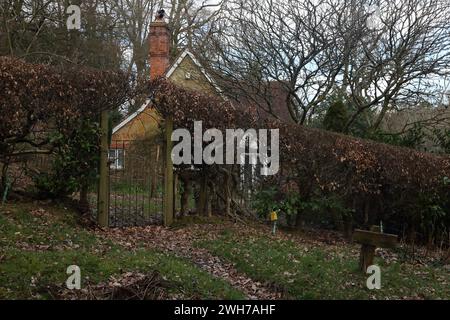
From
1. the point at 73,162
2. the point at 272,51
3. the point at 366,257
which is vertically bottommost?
the point at 366,257

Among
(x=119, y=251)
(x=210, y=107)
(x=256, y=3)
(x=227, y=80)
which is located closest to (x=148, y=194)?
(x=210, y=107)

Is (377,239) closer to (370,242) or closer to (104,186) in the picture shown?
(370,242)

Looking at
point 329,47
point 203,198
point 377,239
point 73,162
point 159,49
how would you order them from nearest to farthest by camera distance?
point 377,239
point 73,162
point 203,198
point 329,47
point 159,49

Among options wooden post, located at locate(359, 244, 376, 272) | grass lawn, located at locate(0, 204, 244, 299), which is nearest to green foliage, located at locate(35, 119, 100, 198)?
grass lawn, located at locate(0, 204, 244, 299)

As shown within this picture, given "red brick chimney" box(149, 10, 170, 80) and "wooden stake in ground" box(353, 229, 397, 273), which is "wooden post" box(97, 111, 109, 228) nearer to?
"wooden stake in ground" box(353, 229, 397, 273)

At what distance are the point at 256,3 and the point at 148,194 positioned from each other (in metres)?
7.74

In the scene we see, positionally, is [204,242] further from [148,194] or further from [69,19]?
[69,19]

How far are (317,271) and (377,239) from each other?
3.46 ft

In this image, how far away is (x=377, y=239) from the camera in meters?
7.32

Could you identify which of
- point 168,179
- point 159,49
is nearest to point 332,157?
point 168,179

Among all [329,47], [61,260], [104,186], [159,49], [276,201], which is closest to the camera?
[61,260]

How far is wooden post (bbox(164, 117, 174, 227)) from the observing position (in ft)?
33.9

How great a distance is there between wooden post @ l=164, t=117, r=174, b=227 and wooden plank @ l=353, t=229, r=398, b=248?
4.48m

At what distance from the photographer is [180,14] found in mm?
27703
